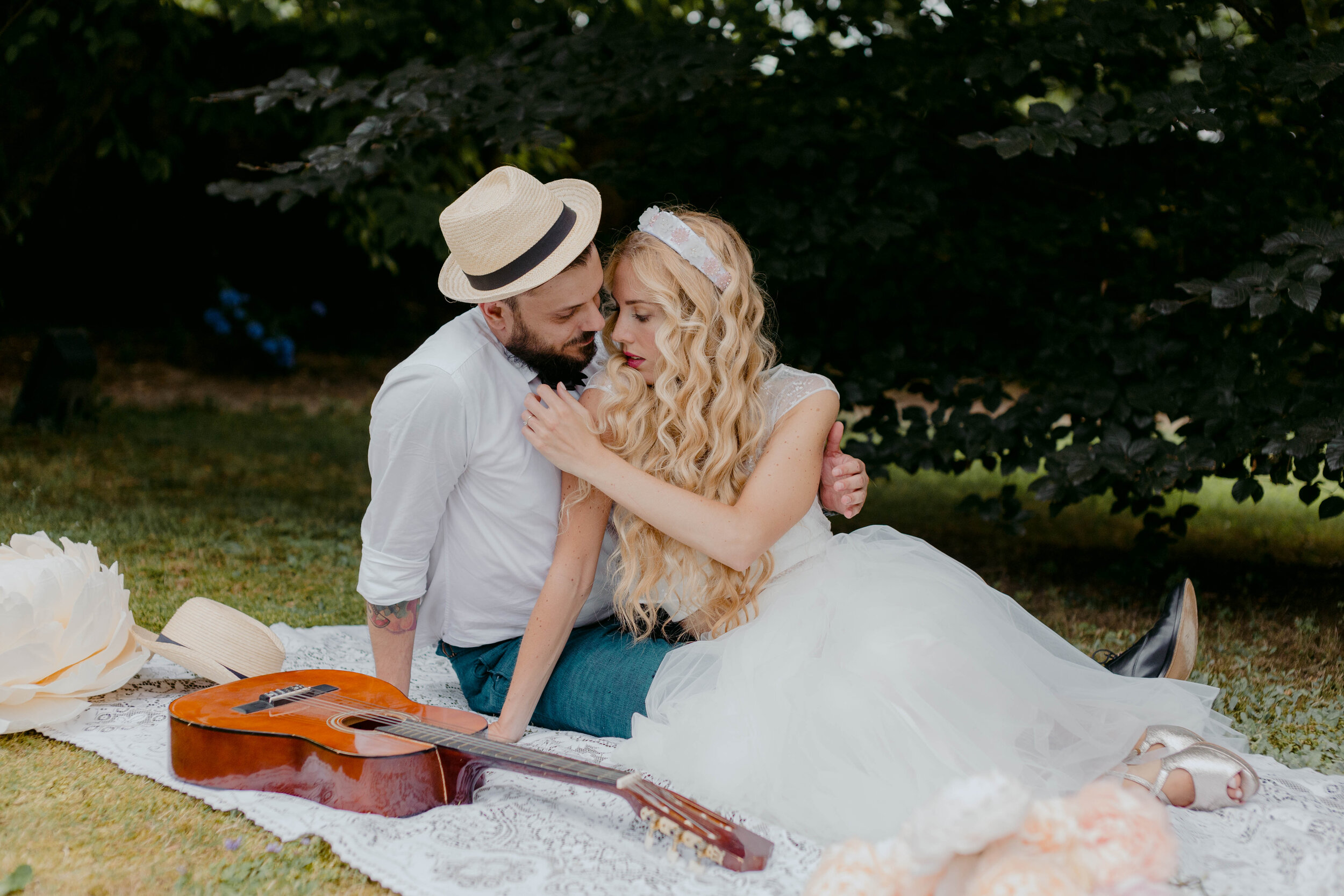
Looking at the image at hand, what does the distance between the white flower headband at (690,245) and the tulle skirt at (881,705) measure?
2.47ft

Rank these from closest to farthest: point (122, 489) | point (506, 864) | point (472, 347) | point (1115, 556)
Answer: point (506, 864) → point (472, 347) → point (1115, 556) → point (122, 489)

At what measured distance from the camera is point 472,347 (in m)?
2.55

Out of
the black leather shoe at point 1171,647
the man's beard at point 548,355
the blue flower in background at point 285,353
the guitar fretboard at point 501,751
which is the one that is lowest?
the blue flower in background at point 285,353

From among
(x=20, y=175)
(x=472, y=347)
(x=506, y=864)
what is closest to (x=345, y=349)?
(x=20, y=175)

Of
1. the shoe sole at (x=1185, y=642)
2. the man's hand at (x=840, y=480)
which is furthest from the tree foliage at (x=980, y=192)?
the man's hand at (x=840, y=480)

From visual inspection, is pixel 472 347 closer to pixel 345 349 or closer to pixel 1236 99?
pixel 1236 99

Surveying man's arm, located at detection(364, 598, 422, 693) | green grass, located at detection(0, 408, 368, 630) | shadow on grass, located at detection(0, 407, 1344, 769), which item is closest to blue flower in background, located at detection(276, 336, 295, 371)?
green grass, located at detection(0, 408, 368, 630)

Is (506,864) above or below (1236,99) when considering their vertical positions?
below

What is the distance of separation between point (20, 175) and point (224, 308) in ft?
13.7

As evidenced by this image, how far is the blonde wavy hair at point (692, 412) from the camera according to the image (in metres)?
2.49

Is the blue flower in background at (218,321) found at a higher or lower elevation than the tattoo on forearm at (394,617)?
lower

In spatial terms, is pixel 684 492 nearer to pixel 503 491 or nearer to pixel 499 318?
pixel 503 491

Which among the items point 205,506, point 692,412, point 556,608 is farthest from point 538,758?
point 205,506

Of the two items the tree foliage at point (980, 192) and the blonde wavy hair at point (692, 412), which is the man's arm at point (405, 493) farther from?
the tree foliage at point (980, 192)
